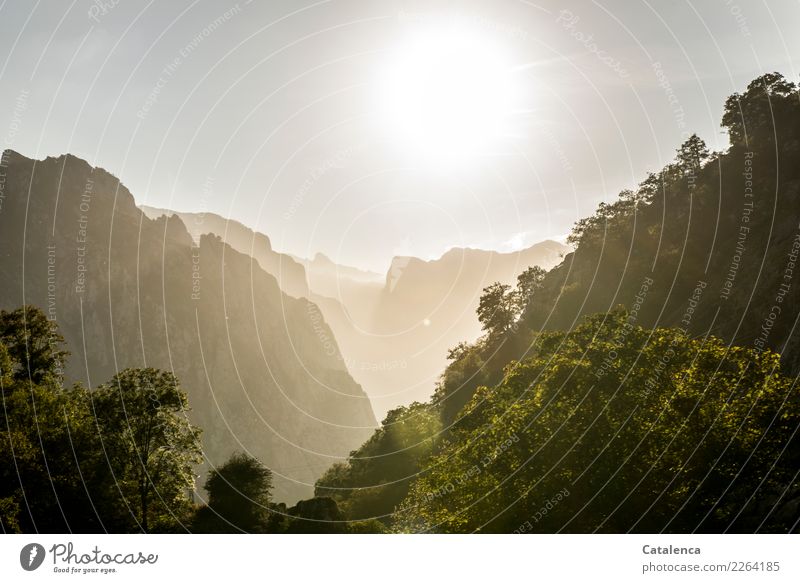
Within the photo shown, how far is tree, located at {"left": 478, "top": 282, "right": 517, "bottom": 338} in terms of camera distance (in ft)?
355

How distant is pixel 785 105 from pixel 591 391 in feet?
313

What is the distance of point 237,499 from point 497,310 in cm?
6738

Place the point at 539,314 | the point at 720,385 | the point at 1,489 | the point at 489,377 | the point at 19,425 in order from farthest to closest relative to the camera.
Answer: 1. the point at 539,314
2. the point at 489,377
3. the point at 19,425
4. the point at 1,489
5. the point at 720,385

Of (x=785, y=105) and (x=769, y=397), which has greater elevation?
(x=785, y=105)

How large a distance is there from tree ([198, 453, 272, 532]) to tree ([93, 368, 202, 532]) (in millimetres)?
24194

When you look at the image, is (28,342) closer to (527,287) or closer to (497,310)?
(497,310)

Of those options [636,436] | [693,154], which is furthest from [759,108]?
[636,436]

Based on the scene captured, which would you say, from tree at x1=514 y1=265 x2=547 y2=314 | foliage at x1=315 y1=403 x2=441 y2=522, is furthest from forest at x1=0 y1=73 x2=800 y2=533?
tree at x1=514 y1=265 x2=547 y2=314

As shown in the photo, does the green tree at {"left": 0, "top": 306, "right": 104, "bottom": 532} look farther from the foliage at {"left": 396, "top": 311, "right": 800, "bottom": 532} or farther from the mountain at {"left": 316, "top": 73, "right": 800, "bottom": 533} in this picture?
the foliage at {"left": 396, "top": 311, "right": 800, "bottom": 532}

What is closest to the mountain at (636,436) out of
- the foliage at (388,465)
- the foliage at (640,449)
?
the foliage at (640,449)

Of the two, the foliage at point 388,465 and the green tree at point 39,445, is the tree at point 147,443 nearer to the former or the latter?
the green tree at point 39,445
